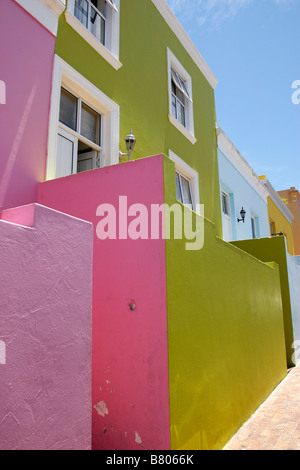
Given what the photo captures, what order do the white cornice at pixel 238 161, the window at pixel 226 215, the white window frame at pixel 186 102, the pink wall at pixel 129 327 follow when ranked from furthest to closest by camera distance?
the white cornice at pixel 238 161 < the window at pixel 226 215 < the white window frame at pixel 186 102 < the pink wall at pixel 129 327

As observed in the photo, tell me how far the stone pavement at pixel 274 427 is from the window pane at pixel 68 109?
197 inches

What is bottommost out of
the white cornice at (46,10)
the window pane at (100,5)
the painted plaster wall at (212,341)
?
the painted plaster wall at (212,341)

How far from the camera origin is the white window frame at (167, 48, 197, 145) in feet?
27.5

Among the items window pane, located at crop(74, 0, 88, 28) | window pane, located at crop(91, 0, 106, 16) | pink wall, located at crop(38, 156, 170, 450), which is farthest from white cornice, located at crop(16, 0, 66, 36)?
pink wall, located at crop(38, 156, 170, 450)

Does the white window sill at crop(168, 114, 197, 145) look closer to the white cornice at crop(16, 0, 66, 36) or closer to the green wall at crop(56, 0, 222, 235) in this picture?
the green wall at crop(56, 0, 222, 235)

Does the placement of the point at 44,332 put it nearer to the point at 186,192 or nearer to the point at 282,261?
the point at 186,192

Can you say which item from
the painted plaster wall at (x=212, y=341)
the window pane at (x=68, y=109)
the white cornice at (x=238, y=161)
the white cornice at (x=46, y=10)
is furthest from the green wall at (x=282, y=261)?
the white cornice at (x=46, y=10)

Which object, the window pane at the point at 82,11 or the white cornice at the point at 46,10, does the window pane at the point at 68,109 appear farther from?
the window pane at the point at 82,11

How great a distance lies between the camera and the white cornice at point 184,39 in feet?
27.7

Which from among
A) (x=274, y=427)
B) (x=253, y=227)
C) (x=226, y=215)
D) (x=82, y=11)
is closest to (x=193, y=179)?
(x=226, y=215)

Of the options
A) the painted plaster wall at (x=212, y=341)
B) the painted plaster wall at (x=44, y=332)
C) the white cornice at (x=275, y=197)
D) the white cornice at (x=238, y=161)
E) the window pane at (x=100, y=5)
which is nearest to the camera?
the painted plaster wall at (x=44, y=332)

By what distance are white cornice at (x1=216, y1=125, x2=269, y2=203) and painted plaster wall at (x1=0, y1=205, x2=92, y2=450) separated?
927 centimetres
